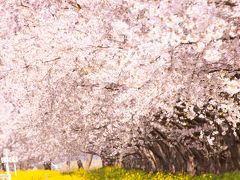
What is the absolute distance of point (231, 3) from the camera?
927 centimetres

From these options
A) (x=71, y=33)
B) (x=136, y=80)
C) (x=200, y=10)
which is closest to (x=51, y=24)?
(x=71, y=33)

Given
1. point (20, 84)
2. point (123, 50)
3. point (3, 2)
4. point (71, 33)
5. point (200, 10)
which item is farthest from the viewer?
point (20, 84)

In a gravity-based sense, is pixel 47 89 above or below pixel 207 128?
above

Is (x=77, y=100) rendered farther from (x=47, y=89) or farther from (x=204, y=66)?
(x=204, y=66)

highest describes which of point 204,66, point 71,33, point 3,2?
point 3,2

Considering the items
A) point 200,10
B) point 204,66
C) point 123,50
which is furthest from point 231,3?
point 204,66

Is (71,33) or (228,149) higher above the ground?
(71,33)

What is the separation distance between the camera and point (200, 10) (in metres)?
9.03

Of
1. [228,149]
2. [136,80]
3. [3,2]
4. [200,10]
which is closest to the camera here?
[200,10]

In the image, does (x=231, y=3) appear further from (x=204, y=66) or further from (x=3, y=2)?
(x=3, y=2)

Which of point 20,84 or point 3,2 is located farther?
point 20,84

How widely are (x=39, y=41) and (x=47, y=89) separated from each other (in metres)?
4.22

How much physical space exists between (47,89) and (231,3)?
9335mm

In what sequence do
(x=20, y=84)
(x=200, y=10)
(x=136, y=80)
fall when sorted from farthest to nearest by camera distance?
(x=20, y=84), (x=136, y=80), (x=200, y=10)
